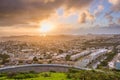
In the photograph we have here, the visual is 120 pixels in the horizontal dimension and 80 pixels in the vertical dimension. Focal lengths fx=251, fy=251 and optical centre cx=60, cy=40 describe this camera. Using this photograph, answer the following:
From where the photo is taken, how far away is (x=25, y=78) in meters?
12.1

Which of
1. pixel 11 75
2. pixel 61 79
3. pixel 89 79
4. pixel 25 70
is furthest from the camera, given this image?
pixel 25 70

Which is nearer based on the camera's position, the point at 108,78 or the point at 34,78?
the point at 108,78

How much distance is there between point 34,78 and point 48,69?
3559 millimetres

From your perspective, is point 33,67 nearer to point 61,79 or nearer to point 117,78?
point 61,79

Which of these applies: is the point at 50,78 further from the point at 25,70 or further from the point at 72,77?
the point at 25,70

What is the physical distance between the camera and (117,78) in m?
11.3

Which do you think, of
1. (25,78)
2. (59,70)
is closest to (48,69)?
(59,70)

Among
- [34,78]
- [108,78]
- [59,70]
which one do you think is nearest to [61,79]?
[34,78]

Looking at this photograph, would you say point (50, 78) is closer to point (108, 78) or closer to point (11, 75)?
point (11, 75)

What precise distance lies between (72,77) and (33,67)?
171 inches

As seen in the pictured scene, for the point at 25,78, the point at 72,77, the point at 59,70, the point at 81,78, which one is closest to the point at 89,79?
the point at 81,78

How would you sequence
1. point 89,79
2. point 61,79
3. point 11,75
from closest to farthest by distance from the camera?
point 89,79
point 61,79
point 11,75

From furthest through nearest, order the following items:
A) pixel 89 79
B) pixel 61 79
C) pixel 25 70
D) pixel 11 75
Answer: pixel 25 70 < pixel 11 75 < pixel 61 79 < pixel 89 79

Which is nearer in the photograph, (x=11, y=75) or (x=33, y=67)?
(x=11, y=75)
